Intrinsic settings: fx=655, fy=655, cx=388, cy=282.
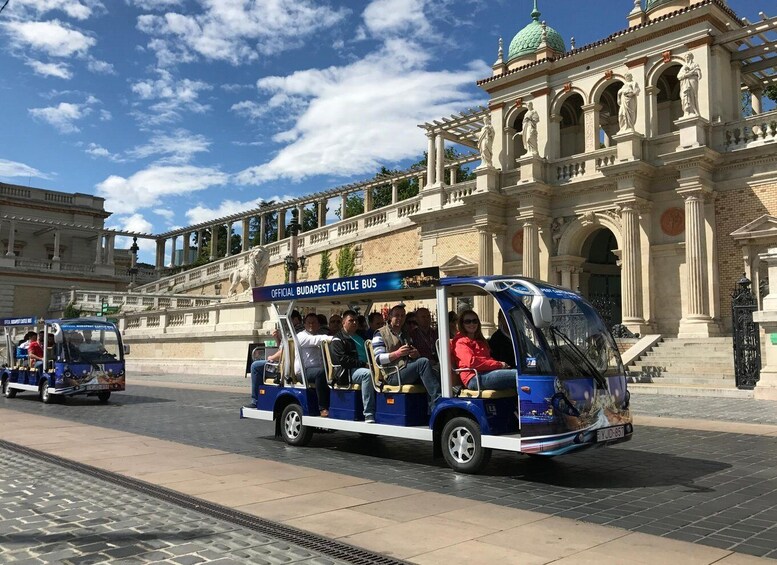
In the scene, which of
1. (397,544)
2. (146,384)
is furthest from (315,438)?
(146,384)

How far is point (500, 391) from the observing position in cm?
771

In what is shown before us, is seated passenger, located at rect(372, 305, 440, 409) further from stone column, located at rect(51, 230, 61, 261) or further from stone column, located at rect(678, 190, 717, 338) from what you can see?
stone column, located at rect(51, 230, 61, 261)

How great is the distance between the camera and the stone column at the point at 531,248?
92.9ft

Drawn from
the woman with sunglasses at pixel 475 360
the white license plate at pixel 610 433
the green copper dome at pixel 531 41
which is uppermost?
the green copper dome at pixel 531 41

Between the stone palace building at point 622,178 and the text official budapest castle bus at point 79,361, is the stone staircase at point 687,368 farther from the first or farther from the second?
the text official budapest castle bus at point 79,361

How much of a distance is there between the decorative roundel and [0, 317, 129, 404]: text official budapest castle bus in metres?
19.7

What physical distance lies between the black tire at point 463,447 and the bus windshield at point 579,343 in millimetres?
1287

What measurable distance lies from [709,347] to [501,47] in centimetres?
1924

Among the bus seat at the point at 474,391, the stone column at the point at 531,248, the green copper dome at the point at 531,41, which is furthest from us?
the green copper dome at the point at 531,41

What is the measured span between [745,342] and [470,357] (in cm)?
1283

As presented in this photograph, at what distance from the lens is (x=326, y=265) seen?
39.5m

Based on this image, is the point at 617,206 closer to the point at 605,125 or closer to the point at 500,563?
the point at 605,125

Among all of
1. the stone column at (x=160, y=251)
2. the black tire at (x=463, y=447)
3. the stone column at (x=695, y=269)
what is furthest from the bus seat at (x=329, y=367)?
the stone column at (x=160, y=251)

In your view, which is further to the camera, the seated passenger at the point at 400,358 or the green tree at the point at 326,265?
the green tree at the point at 326,265
